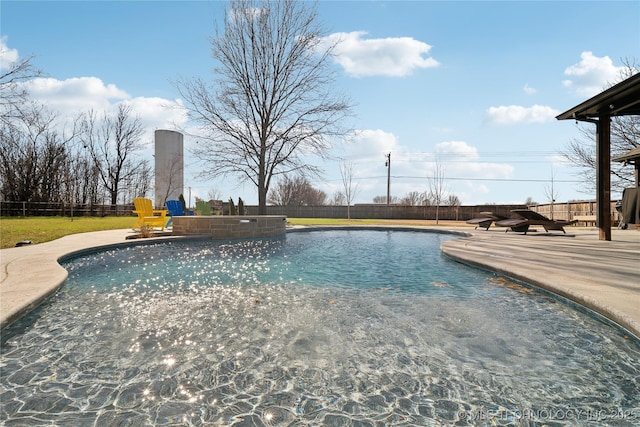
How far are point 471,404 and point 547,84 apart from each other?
1247 centimetres

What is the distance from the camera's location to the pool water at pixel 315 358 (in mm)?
1619

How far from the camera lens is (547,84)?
34.7 ft

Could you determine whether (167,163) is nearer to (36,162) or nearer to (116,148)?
(116,148)

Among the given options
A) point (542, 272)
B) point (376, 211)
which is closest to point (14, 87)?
point (542, 272)

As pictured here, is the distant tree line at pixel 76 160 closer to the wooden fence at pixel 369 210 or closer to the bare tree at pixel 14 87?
the wooden fence at pixel 369 210

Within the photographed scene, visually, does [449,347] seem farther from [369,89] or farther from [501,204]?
[501,204]

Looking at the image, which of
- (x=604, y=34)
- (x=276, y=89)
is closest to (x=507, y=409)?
(x=604, y=34)

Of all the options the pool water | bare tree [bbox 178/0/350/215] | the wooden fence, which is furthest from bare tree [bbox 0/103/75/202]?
the pool water

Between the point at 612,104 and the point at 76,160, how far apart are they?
97.2 feet

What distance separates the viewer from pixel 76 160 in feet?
76.7

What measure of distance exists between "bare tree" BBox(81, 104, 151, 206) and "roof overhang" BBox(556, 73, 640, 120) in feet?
92.2

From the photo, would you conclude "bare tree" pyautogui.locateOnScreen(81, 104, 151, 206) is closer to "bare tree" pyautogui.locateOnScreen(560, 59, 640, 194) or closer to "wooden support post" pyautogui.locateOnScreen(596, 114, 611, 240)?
"wooden support post" pyautogui.locateOnScreen(596, 114, 611, 240)

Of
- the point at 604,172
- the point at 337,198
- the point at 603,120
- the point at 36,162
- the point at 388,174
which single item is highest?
the point at 388,174

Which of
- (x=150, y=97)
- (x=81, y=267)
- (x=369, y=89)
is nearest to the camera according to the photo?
(x=81, y=267)
